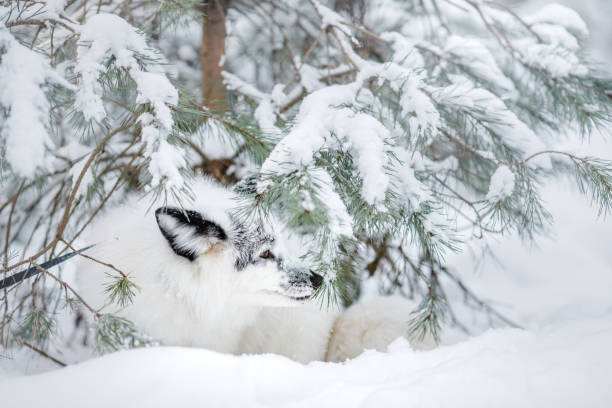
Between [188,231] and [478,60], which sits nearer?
[188,231]

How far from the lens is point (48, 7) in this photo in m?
1.38

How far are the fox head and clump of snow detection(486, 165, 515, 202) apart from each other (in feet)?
2.73

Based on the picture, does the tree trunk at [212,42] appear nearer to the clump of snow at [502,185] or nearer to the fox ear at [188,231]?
the fox ear at [188,231]

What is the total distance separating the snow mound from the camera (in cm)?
108

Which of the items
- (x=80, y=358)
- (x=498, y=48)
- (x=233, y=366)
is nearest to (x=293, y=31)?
(x=498, y=48)

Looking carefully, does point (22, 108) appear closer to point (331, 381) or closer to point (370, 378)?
point (331, 381)

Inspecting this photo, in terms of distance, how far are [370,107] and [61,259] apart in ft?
4.67

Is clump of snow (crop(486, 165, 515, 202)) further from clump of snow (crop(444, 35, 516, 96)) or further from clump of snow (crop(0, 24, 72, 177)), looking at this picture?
clump of snow (crop(0, 24, 72, 177))

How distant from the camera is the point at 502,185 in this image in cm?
156

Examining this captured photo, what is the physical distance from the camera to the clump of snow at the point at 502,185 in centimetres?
155

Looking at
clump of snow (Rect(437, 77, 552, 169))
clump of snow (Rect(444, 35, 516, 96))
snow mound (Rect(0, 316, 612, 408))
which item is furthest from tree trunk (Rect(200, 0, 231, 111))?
snow mound (Rect(0, 316, 612, 408))

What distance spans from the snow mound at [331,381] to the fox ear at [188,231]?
481 mm

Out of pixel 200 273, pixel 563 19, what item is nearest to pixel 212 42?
pixel 200 273

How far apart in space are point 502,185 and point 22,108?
1669 mm
